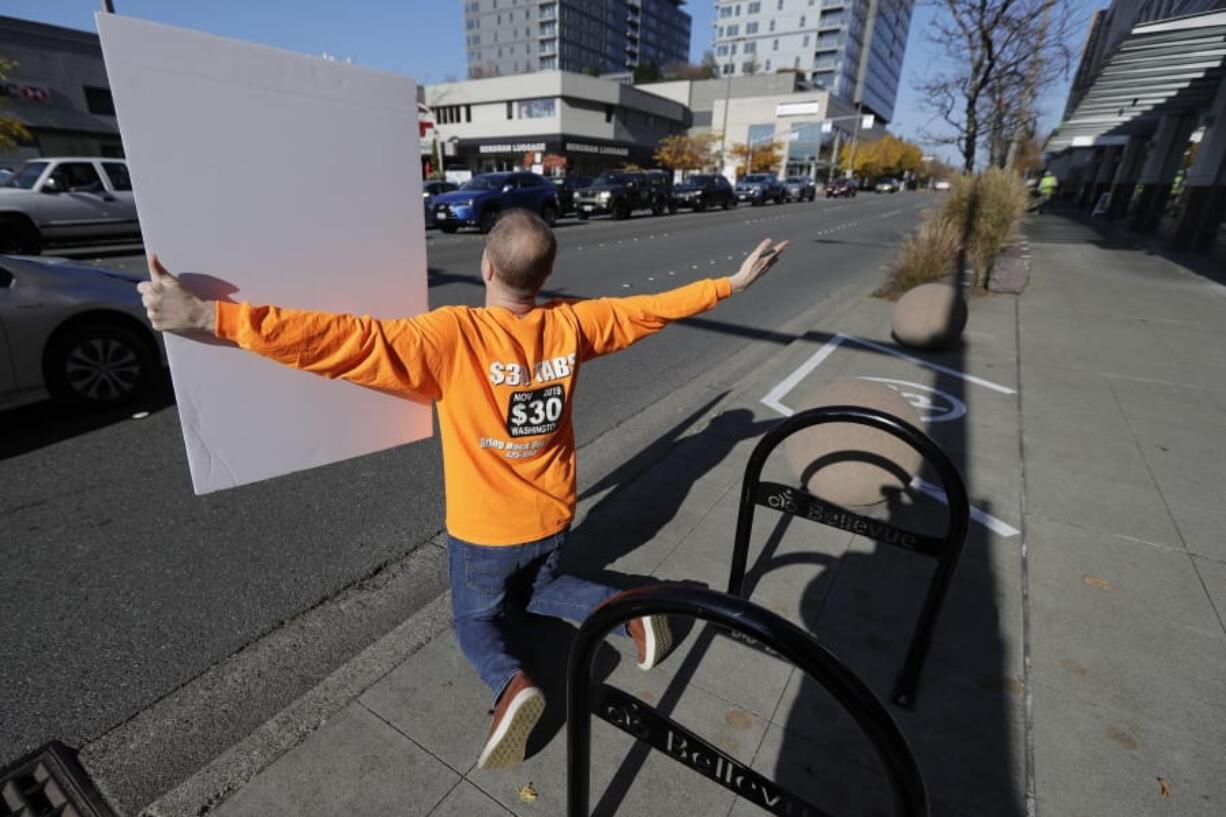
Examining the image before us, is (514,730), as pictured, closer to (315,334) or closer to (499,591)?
(499,591)

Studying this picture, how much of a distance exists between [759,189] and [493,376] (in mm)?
42048

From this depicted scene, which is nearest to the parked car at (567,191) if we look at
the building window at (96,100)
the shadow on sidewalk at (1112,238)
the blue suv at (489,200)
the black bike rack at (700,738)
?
the blue suv at (489,200)

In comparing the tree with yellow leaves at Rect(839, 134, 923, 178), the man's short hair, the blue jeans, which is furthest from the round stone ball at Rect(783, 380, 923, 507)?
the tree with yellow leaves at Rect(839, 134, 923, 178)

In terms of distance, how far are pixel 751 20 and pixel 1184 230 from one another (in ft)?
361

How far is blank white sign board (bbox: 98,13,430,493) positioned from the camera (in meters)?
1.66

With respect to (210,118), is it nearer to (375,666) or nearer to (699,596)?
(699,596)

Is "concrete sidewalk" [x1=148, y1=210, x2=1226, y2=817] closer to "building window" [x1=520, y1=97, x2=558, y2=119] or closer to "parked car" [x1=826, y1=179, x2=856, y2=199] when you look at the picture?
"building window" [x1=520, y1=97, x2=558, y2=119]

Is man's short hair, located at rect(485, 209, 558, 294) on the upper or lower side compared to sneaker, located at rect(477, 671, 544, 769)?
upper

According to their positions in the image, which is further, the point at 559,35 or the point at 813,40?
the point at 559,35

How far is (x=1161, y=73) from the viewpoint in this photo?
13211mm

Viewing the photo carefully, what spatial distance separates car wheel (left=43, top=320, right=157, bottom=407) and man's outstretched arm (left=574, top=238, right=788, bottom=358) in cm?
444

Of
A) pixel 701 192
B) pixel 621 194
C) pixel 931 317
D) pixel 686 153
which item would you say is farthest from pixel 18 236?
pixel 686 153

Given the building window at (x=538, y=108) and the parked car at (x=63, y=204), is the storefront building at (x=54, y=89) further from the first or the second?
the building window at (x=538, y=108)

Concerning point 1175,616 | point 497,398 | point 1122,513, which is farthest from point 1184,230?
point 497,398
